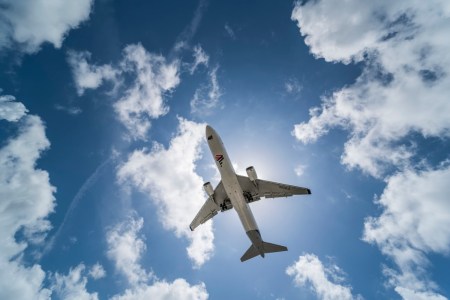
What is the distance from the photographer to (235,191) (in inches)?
1729

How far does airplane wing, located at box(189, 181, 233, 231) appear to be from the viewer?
167 ft

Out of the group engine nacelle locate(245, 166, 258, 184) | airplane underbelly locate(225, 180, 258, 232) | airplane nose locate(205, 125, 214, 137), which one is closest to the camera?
airplane underbelly locate(225, 180, 258, 232)

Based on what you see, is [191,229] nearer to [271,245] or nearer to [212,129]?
[271,245]

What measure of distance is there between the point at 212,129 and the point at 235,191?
1156 cm

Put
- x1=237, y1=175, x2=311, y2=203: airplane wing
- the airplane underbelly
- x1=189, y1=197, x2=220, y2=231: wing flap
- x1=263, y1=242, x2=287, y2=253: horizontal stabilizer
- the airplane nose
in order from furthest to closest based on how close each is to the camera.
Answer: x1=189, y1=197, x2=220, y2=231: wing flap
x1=237, y1=175, x2=311, y2=203: airplane wing
x1=263, y1=242, x2=287, y2=253: horizontal stabilizer
the airplane nose
the airplane underbelly

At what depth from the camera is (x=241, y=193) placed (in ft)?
145

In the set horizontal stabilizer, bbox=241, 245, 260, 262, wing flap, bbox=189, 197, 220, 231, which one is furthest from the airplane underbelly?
wing flap, bbox=189, 197, 220, 231

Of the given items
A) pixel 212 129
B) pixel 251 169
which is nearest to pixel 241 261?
pixel 251 169

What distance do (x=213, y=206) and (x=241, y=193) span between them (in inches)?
391

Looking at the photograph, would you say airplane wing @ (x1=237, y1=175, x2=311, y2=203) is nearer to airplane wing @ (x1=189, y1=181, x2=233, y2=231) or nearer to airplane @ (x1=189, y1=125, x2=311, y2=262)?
airplane @ (x1=189, y1=125, x2=311, y2=262)

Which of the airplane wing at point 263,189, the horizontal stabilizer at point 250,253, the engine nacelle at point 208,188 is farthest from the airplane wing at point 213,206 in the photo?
the horizontal stabilizer at point 250,253

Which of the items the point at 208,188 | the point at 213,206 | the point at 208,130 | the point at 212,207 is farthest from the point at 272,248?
the point at 208,130

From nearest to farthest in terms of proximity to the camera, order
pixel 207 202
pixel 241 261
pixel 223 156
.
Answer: pixel 223 156 < pixel 241 261 < pixel 207 202

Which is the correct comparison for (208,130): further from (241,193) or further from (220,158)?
(241,193)
